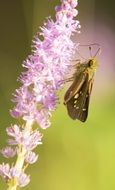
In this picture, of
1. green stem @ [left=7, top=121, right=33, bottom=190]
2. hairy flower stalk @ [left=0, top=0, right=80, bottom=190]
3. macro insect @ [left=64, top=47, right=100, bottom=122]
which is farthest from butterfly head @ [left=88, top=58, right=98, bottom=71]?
green stem @ [left=7, top=121, right=33, bottom=190]

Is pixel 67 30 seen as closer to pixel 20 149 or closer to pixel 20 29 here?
pixel 20 149

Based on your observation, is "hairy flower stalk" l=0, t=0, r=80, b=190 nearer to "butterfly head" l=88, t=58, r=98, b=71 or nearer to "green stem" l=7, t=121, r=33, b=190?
"green stem" l=7, t=121, r=33, b=190

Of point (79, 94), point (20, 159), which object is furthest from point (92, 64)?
point (20, 159)

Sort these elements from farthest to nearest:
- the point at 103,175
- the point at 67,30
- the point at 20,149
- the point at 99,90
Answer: the point at 99,90, the point at 103,175, the point at 67,30, the point at 20,149

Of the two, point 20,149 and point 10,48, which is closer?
point 20,149

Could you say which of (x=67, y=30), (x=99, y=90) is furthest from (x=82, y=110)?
(x=99, y=90)

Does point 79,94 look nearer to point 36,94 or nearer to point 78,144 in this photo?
point 36,94
